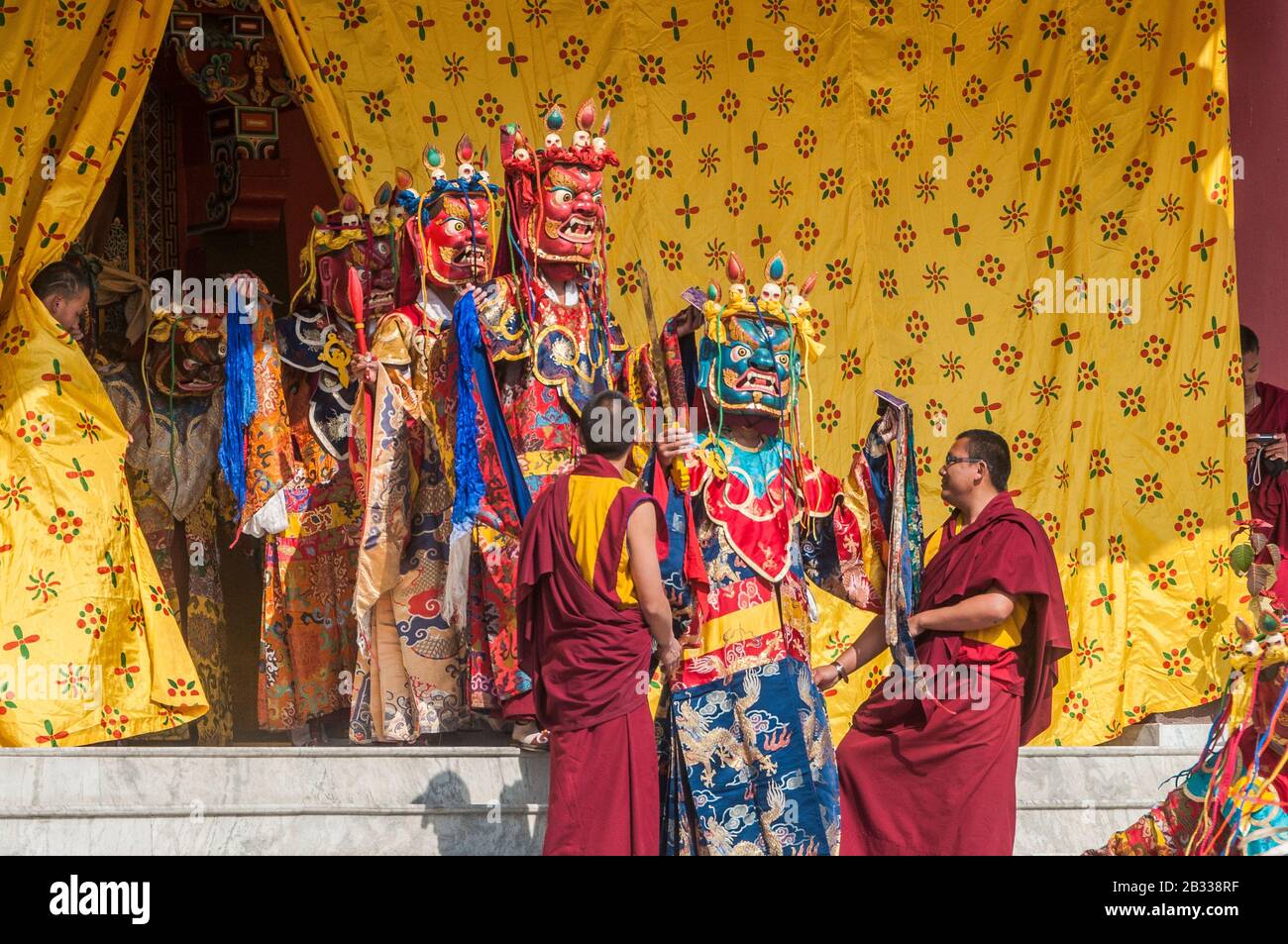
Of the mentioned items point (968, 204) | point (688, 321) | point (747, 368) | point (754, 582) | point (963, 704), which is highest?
point (968, 204)

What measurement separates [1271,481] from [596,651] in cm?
398

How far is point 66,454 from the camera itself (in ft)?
23.9

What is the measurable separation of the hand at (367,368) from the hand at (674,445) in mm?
1416

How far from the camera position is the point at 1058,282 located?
27.7 ft

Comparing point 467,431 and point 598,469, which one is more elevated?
point 467,431

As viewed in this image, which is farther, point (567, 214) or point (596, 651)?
point (567, 214)

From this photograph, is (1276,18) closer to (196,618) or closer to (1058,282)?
(1058,282)

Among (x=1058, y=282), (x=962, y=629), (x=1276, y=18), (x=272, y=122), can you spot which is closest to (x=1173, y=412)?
(x=1058, y=282)

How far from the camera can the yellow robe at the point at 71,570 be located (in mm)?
7027

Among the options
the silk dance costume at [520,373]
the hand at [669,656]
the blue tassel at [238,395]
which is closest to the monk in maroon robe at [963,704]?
the hand at [669,656]

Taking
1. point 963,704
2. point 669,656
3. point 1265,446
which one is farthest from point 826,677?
point 1265,446

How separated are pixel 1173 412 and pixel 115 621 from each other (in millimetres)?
4134

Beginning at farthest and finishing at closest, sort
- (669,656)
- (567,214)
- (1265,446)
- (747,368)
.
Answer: (1265,446) < (567,214) < (747,368) < (669,656)

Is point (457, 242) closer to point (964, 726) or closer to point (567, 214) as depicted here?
point (567, 214)
